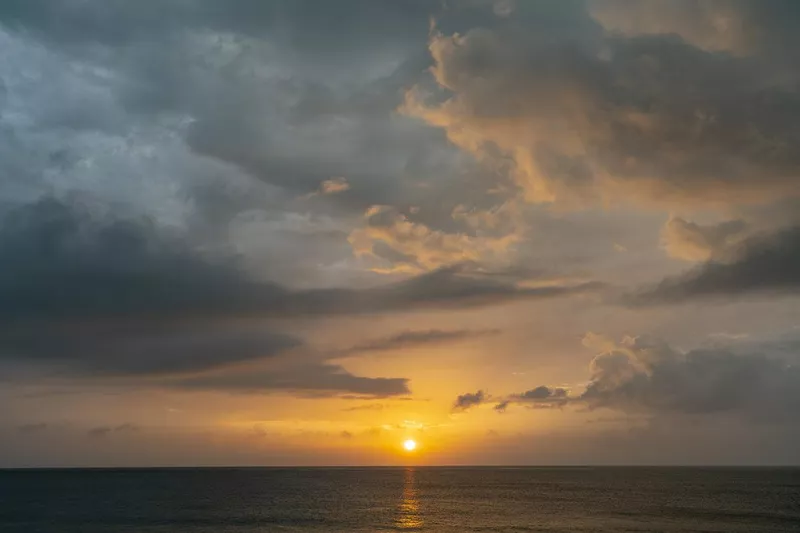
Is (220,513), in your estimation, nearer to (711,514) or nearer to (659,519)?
(659,519)

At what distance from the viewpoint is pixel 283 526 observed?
372ft

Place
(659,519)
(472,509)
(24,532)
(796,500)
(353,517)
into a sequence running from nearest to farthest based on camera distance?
1. (24,532)
2. (659,519)
3. (353,517)
4. (472,509)
5. (796,500)

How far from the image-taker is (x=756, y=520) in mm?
122188

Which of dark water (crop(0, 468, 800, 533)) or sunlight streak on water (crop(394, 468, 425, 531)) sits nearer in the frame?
dark water (crop(0, 468, 800, 533))

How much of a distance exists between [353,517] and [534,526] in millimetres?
37910

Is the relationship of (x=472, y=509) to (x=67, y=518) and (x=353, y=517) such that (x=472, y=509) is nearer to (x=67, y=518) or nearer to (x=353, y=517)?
(x=353, y=517)

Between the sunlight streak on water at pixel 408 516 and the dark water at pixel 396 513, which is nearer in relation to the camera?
the dark water at pixel 396 513

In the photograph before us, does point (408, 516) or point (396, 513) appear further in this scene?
point (396, 513)

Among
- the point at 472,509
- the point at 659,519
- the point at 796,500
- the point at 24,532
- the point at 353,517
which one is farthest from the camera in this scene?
the point at 796,500

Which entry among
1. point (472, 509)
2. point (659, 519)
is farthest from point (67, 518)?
point (659, 519)

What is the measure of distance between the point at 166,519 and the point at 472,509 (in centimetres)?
6453

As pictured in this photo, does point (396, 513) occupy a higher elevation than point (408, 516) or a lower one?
lower

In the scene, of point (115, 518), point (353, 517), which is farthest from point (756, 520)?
point (115, 518)

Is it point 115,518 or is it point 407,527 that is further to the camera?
point 115,518
